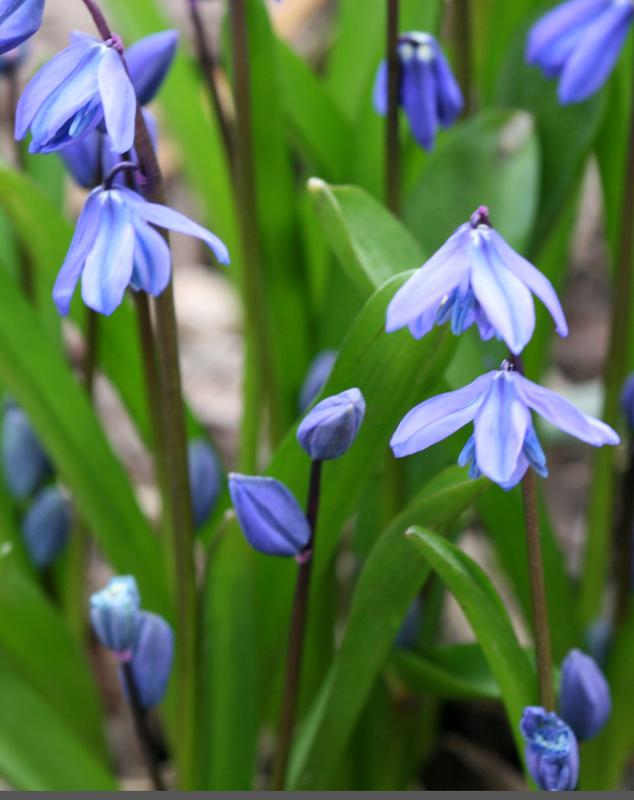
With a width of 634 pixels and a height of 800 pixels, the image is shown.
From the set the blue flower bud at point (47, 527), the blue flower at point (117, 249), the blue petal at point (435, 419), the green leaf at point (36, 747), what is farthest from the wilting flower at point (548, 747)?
the blue flower bud at point (47, 527)

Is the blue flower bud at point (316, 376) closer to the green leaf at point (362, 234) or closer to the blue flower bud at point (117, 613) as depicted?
the green leaf at point (362, 234)

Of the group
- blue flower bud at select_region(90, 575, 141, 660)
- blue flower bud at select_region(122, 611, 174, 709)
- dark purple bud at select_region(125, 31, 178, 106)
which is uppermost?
dark purple bud at select_region(125, 31, 178, 106)

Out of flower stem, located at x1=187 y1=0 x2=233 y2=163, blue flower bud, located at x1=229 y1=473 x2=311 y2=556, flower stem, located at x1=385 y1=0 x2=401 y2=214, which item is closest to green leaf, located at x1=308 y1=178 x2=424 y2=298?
flower stem, located at x1=385 y1=0 x2=401 y2=214

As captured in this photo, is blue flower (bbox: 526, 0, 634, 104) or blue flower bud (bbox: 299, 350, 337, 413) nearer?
blue flower (bbox: 526, 0, 634, 104)

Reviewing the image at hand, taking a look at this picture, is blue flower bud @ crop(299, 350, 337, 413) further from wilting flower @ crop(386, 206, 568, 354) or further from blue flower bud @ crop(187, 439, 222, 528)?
wilting flower @ crop(386, 206, 568, 354)

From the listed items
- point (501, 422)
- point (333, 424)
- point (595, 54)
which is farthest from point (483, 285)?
point (595, 54)
